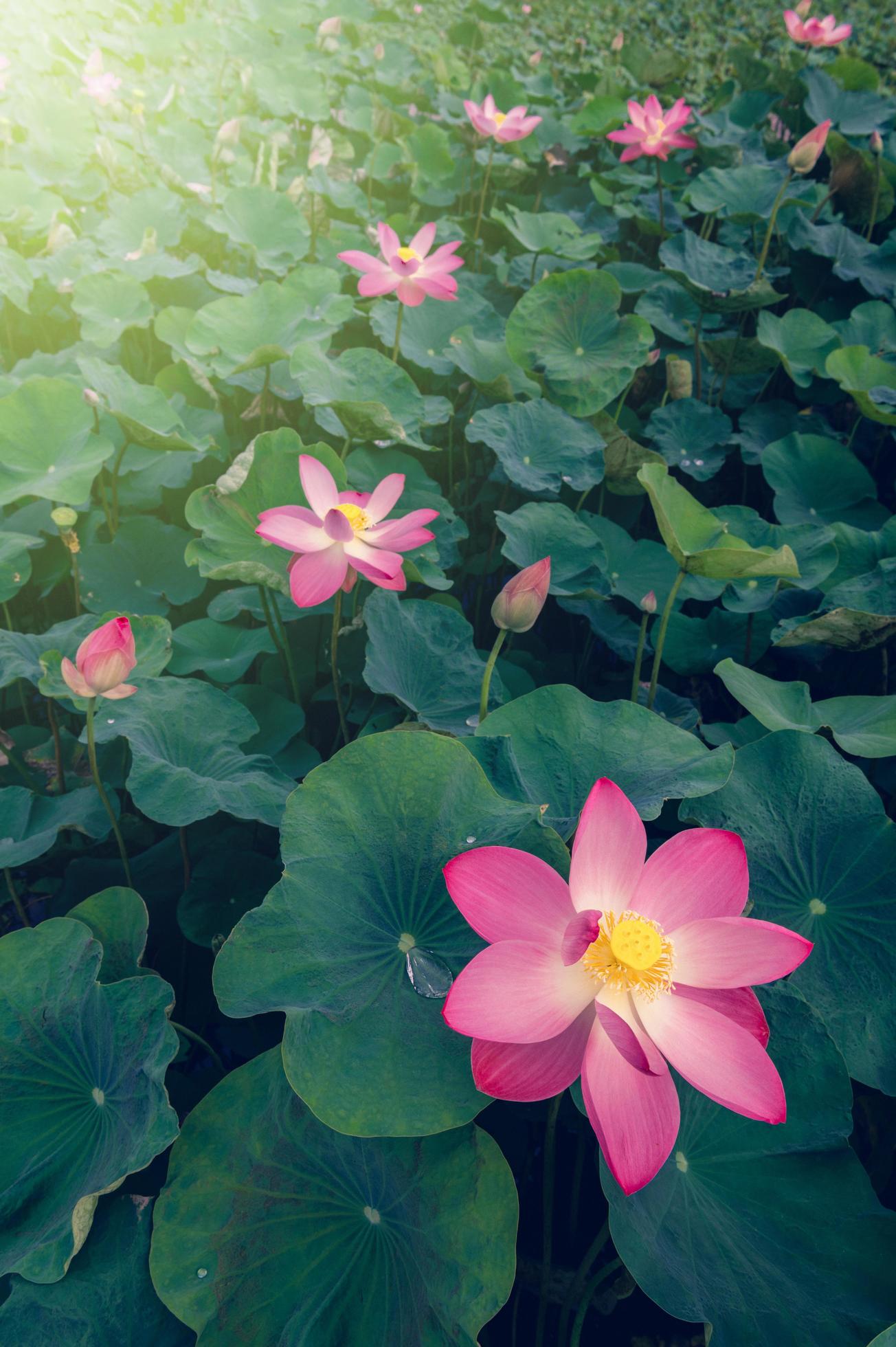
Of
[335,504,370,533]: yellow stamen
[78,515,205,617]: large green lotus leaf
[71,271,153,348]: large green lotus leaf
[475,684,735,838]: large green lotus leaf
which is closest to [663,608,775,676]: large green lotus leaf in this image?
[475,684,735,838]: large green lotus leaf

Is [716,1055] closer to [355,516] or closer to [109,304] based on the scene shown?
[355,516]

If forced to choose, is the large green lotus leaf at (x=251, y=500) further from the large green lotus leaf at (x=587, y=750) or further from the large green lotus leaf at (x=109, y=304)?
the large green lotus leaf at (x=109, y=304)

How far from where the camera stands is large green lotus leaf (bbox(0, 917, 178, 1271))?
874mm

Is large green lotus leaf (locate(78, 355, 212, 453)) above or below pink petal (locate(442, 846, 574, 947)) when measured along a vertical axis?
above

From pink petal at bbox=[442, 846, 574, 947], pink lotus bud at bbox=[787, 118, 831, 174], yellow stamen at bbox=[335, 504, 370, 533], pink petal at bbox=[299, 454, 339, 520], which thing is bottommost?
pink petal at bbox=[442, 846, 574, 947]

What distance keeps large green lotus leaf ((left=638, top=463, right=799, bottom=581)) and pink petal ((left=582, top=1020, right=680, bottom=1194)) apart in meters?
0.66

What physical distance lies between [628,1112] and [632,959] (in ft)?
0.37

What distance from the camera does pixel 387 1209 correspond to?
0.87 metres

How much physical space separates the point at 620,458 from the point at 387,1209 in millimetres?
1475

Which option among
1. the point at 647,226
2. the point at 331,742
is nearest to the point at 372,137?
the point at 647,226

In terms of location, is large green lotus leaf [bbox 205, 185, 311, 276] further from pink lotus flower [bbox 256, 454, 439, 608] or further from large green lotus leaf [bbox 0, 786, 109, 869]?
large green lotus leaf [bbox 0, 786, 109, 869]

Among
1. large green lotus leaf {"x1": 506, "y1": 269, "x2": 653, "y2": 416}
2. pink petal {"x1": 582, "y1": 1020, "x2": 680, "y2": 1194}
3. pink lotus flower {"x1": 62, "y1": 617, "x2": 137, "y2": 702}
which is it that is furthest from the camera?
large green lotus leaf {"x1": 506, "y1": 269, "x2": 653, "y2": 416}

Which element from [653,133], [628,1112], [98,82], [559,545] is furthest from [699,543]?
[98,82]

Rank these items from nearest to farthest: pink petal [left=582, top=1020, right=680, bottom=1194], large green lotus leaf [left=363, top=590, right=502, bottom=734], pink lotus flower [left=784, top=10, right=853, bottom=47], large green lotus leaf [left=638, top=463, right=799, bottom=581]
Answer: pink petal [left=582, top=1020, right=680, bottom=1194] → large green lotus leaf [left=638, top=463, right=799, bottom=581] → large green lotus leaf [left=363, top=590, right=502, bottom=734] → pink lotus flower [left=784, top=10, right=853, bottom=47]
